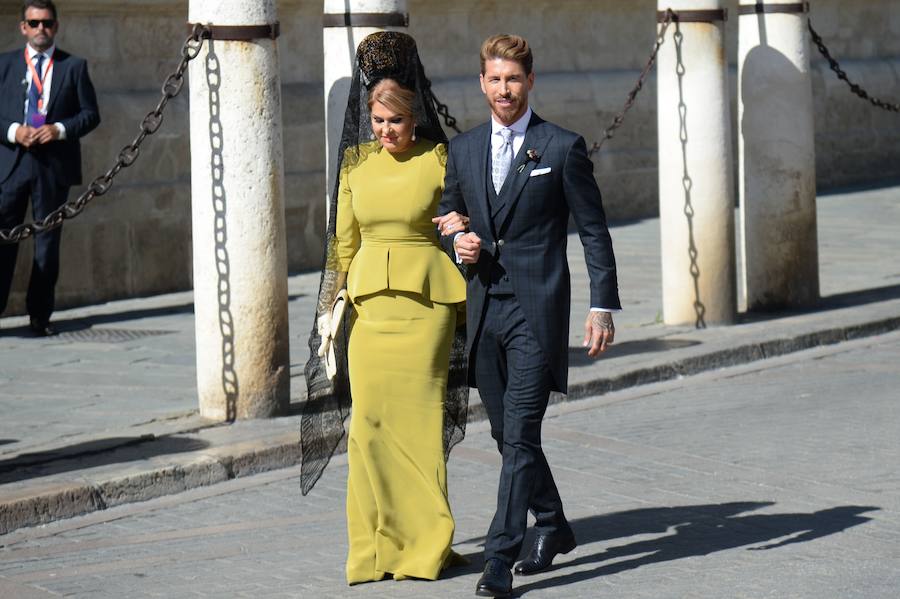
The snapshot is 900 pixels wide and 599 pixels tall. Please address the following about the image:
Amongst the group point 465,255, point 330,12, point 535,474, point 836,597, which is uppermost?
point 330,12

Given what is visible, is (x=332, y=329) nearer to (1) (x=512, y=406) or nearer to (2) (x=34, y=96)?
(1) (x=512, y=406)

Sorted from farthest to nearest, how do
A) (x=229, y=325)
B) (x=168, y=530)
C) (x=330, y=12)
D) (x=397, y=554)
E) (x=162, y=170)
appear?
1. (x=162, y=170)
2. (x=330, y=12)
3. (x=229, y=325)
4. (x=168, y=530)
5. (x=397, y=554)

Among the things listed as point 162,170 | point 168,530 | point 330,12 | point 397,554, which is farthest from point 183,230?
point 397,554

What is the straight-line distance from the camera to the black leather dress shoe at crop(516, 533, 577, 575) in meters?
6.08

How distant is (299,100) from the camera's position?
1383 centimetres

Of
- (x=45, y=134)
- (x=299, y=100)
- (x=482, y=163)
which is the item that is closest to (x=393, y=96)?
(x=482, y=163)

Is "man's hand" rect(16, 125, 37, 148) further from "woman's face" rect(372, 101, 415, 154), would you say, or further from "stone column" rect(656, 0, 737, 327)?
"woman's face" rect(372, 101, 415, 154)

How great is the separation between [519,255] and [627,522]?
138cm

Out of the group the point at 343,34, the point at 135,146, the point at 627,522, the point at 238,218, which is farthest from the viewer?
the point at 343,34

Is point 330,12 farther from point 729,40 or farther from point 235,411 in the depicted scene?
point 729,40

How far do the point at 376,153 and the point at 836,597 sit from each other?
6.82 feet

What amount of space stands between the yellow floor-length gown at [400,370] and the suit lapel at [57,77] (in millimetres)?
5439

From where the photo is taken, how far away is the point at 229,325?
8383mm

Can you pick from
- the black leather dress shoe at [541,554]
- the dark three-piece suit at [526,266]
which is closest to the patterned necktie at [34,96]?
the dark three-piece suit at [526,266]
